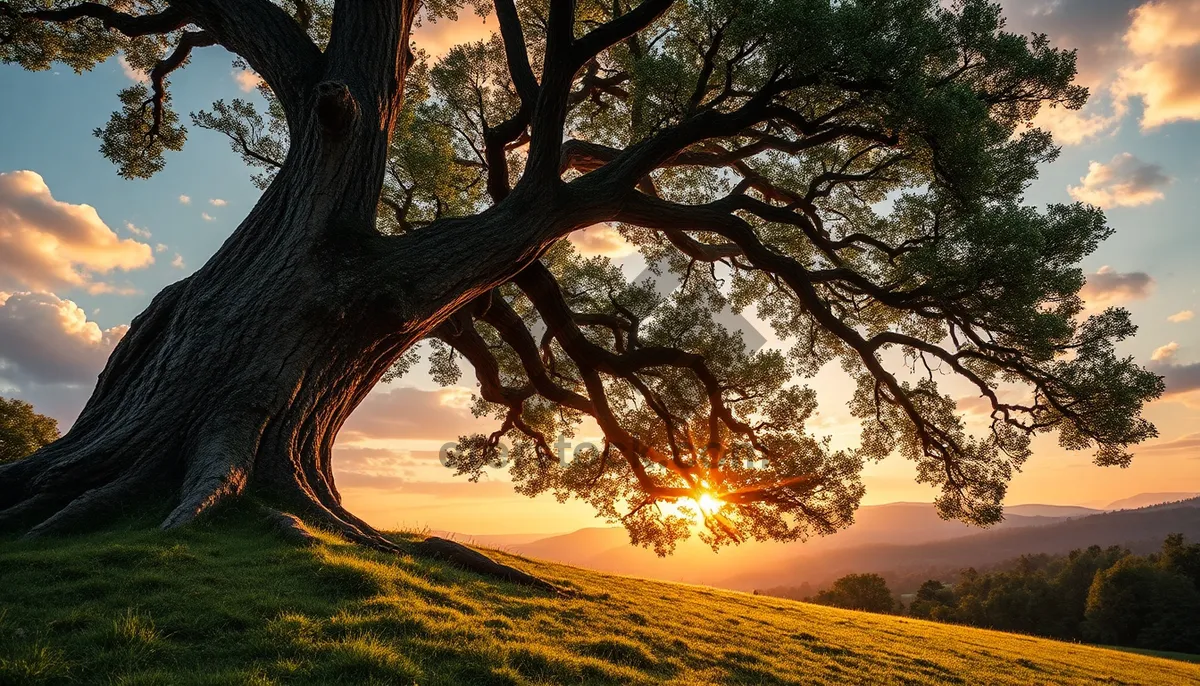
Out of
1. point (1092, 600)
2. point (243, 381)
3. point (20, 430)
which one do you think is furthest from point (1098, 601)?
point (20, 430)

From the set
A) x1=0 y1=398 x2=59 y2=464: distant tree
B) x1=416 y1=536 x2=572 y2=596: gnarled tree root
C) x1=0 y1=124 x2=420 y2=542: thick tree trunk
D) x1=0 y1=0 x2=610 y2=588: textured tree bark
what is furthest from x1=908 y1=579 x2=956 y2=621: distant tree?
x1=0 y1=398 x2=59 y2=464: distant tree

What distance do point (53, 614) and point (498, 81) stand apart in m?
15.5

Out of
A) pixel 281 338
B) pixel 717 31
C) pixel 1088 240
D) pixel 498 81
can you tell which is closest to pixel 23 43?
pixel 498 81

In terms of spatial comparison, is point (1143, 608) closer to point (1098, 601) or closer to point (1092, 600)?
point (1098, 601)

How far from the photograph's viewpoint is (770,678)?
6.32 meters

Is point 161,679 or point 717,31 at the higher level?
point 717,31

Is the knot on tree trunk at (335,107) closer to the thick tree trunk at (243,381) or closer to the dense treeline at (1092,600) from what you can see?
the thick tree trunk at (243,381)

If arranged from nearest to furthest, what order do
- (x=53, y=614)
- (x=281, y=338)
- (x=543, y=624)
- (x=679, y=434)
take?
(x=53, y=614) → (x=543, y=624) → (x=281, y=338) → (x=679, y=434)

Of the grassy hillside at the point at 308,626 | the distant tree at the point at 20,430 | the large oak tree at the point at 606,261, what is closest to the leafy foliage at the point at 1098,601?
the large oak tree at the point at 606,261

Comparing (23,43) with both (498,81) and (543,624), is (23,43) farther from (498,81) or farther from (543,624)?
(543,624)

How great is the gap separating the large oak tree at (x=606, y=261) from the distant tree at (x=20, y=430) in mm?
32675

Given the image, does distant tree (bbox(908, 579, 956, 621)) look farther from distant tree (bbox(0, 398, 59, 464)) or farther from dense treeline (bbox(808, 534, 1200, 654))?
distant tree (bbox(0, 398, 59, 464))

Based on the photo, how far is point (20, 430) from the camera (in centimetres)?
3591

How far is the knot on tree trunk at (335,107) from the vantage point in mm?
8484
